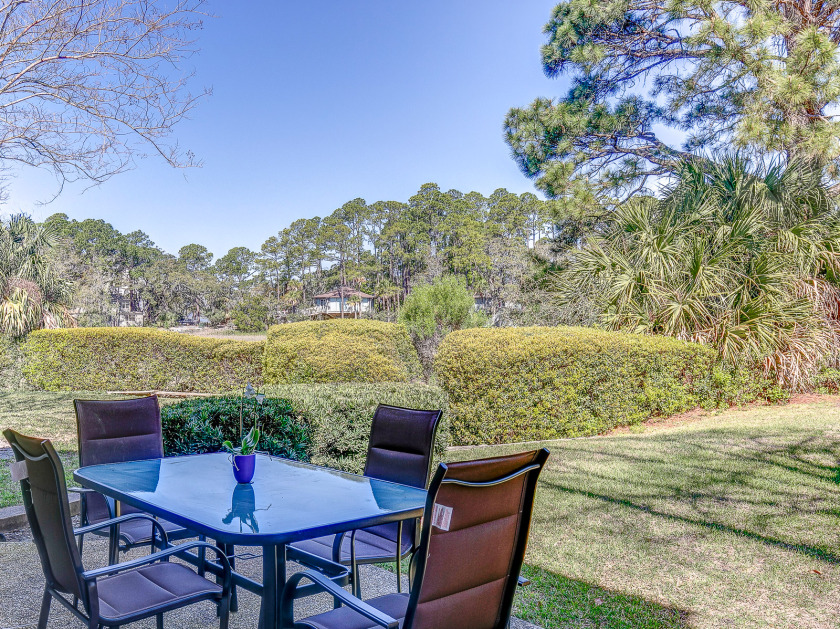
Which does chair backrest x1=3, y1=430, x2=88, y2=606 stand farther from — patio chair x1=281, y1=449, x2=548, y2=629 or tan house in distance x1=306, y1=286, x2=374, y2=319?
tan house in distance x1=306, y1=286, x2=374, y2=319

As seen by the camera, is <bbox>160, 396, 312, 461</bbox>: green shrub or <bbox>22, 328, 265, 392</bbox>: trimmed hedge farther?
<bbox>22, 328, 265, 392</bbox>: trimmed hedge

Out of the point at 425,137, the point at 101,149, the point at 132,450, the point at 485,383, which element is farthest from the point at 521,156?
the point at 425,137

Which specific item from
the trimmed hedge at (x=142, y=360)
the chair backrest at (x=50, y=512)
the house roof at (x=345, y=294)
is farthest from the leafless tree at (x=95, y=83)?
the house roof at (x=345, y=294)

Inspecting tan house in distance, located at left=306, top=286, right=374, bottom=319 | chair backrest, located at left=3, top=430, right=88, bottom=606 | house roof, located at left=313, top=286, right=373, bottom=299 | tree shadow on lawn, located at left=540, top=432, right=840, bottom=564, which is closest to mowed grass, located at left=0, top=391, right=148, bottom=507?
chair backrest, located at left=3, top=430, right=88, bottom=606

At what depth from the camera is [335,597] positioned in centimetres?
201

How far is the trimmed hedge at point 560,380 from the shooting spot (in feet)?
24.2

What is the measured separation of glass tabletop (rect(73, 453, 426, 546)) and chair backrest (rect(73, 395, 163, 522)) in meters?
0.38

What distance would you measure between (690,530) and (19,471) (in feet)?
13.4

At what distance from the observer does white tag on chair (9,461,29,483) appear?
214cm

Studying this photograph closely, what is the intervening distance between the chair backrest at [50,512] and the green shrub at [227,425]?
8.01 feet

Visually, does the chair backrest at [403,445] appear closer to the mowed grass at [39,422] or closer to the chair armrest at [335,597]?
the chair armrest at [335,597]

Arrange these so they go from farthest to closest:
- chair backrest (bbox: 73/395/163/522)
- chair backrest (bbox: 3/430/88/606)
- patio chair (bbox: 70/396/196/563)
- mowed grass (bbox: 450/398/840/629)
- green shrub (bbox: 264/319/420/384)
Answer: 1. green shrub (bbox: 264/319/420/384)
2. chair backrest (bbox: 73/395/163/522)
3. patio chair (bbox: 70/396/196/563)
4. mowed grass (bbox: 450/398/840/629)
5. chair backrest (bbox: 3/430/88/606)

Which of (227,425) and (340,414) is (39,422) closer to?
(227,425)

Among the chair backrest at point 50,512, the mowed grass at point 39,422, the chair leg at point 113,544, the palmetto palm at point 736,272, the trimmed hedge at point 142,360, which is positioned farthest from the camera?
the trimmed hedge at point 142,360
